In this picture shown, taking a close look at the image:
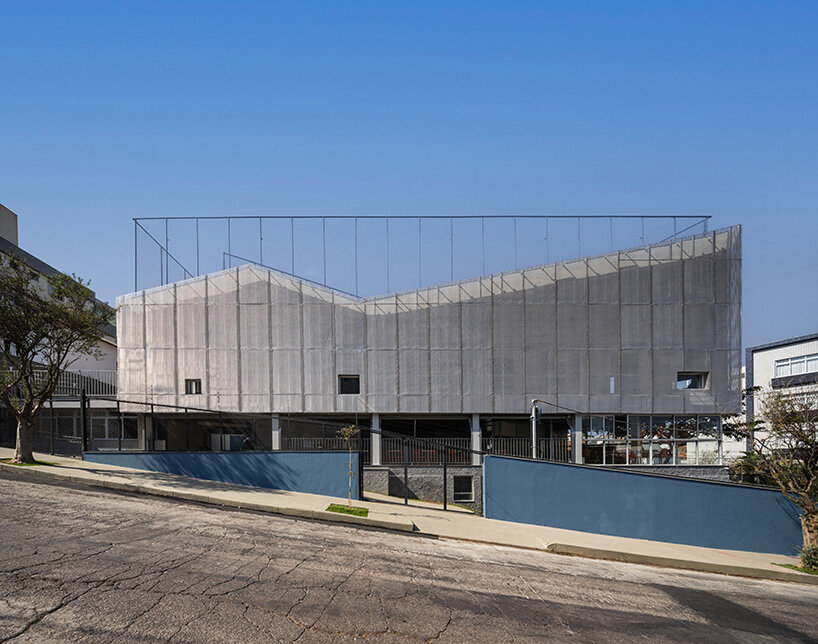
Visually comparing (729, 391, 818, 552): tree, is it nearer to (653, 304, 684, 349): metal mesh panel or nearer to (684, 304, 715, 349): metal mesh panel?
(653, 304, 684, 349): metal mesh panel

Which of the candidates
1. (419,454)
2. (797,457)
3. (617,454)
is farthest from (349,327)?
(797,457)

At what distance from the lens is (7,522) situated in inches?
373

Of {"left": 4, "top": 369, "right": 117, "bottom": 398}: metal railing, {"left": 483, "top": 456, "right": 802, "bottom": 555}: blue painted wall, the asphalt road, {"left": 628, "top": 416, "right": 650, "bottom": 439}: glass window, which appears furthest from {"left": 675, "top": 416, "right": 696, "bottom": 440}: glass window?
{"left": 4, "top": 369, "right": 117, "bottom": 398}: metal railing

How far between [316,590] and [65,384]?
25.9 m

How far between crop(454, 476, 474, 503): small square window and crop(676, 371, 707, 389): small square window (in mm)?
10708

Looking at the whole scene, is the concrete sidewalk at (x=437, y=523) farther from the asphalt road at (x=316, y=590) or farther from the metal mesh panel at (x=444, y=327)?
the metal mesh panel at (x=444, y=327)

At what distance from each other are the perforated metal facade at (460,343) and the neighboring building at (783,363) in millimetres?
16010

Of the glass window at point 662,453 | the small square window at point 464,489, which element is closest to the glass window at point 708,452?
the glass window at point 662,453

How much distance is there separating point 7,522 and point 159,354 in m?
17.7

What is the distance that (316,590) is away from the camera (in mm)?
7387

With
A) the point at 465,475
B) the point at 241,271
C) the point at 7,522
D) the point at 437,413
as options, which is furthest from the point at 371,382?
the point at 7,522

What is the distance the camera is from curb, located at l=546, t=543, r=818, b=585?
12141 millimetres

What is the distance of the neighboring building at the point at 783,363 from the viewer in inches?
1596

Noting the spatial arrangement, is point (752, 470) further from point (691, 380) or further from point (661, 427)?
point (691, 380)
